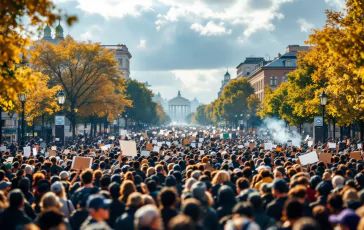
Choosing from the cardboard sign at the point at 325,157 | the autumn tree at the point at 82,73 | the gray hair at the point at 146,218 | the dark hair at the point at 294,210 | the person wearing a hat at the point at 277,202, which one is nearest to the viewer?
the gray hair at the point at 146,218

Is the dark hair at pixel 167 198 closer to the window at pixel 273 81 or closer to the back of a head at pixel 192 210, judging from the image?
the back of a head at pixel 192 210

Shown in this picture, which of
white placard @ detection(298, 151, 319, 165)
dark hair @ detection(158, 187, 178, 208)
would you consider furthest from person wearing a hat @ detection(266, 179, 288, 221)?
white placard @ detection(298, 151, 319, 165)

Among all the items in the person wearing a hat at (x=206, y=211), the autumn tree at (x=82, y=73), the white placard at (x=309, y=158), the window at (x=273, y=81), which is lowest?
the person wearing a hat at (x=206, y=211)

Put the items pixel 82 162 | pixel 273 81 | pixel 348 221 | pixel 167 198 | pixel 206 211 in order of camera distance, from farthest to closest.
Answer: pixel 273 81 → pixel 82 162 → pixel 206 211 → pixel 167 198 → pixel 348 221

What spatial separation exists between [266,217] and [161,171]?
7.14 meters

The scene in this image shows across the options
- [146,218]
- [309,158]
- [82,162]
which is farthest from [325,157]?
[146,218]

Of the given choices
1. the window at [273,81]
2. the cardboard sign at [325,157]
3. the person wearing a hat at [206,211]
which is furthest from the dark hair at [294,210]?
the window at [273,81]

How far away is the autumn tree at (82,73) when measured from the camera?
64188 mm

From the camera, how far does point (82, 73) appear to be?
2625 inches

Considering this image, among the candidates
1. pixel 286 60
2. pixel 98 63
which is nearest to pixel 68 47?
pixel 98 63

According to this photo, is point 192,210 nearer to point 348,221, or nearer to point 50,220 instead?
point 50,220

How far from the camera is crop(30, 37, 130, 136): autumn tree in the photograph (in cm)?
6419

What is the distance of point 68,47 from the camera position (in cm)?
6469

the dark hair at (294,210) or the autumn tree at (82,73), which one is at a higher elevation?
the autumn tree at (82,73)
